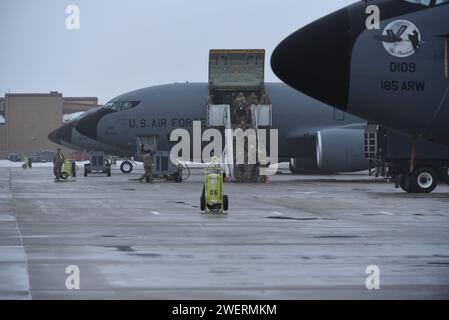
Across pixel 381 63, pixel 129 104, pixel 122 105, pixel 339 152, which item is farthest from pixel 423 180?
pixel 122 105

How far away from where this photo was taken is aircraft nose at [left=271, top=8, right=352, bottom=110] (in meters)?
13.9

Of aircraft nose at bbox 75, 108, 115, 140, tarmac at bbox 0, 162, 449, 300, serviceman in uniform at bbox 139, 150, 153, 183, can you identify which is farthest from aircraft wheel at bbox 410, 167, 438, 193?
aircraft nose at bbox 75, 108, 115, 140

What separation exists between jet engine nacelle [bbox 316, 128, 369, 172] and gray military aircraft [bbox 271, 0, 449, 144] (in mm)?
30555

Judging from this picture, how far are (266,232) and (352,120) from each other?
3215 cm

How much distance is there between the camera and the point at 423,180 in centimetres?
3391

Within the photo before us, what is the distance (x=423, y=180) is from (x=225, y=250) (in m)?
19.4

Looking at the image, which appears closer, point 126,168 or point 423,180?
point 423,180

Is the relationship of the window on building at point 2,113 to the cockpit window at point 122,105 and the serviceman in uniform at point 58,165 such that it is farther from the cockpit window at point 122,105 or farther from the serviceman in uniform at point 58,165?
the cockpit window at point 122,105

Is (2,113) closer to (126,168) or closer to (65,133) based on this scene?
(126,168)

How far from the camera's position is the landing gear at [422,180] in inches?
1326

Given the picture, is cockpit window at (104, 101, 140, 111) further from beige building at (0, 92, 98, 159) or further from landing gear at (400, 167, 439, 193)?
beige building at (0, 92, 98, 159)

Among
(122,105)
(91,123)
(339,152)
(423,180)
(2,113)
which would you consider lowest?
(423,180)
